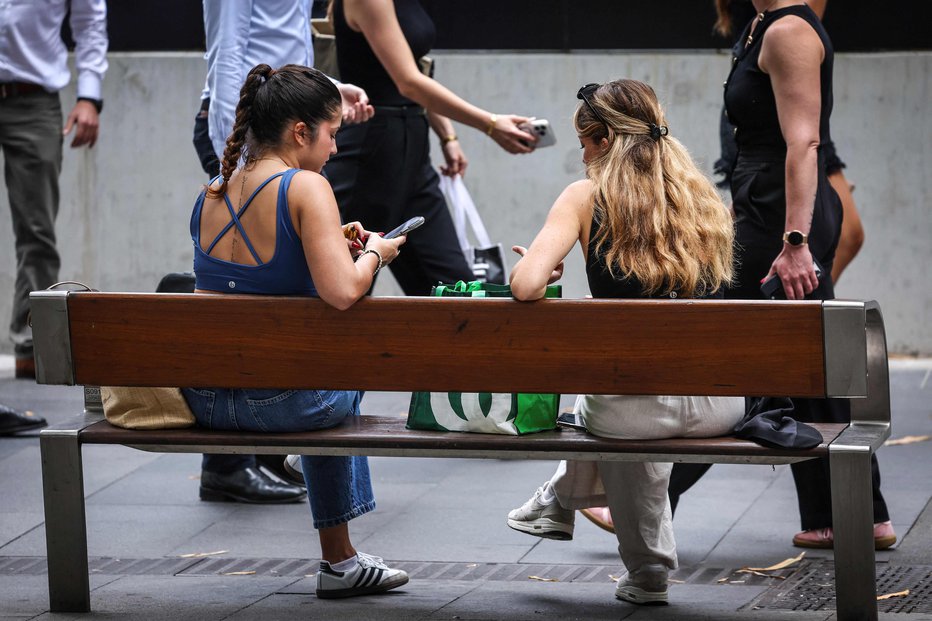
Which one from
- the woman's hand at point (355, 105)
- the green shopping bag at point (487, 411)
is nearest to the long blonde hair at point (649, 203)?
the green shopping bag at point (487, 411)

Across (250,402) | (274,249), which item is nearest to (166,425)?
(250,402)

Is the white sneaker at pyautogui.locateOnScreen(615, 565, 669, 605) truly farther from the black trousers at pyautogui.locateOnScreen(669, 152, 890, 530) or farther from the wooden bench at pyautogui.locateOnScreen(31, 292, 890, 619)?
the black trousers at pyautogui.locateOnScreen(669, 152, 890, 530)

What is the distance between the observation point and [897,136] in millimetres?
8188

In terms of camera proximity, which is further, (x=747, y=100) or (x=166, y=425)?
(x=747, y=100)

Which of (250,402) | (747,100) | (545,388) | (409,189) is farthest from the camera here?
(409,189)

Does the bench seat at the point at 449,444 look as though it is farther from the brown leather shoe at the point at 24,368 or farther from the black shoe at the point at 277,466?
the brown leather shoe at the point at 24,368

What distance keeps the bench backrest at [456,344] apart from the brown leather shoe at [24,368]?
14.0 ft

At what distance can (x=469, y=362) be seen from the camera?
366cm

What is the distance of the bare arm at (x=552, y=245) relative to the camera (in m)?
3.61

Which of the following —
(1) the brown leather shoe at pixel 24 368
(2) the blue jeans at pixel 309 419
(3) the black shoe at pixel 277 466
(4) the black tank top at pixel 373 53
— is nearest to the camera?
(2) the blue jeans at pixel 309 419

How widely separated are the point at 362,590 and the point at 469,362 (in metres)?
0.88

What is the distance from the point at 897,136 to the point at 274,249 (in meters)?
5.17

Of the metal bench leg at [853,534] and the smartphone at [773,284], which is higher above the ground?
the smartphone at [773,284]

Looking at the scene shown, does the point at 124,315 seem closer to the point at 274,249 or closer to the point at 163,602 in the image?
the point at 274,249
